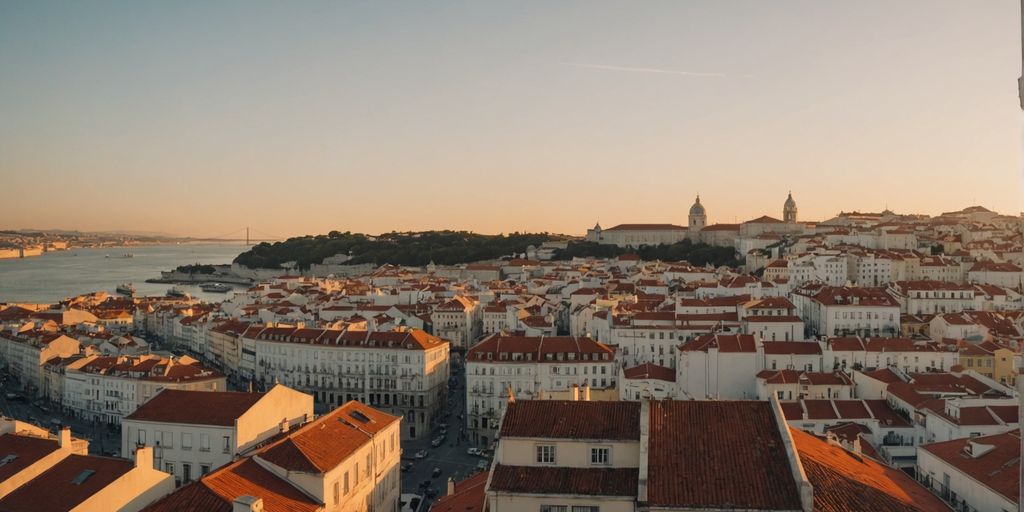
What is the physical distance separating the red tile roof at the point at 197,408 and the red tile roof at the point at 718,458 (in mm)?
12858

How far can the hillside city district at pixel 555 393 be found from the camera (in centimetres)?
1436

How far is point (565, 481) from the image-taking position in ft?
47.0

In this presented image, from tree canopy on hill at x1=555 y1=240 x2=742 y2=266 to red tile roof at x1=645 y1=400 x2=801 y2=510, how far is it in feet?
A: 302

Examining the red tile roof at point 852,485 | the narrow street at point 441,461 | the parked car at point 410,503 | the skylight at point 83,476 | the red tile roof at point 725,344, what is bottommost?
the narrow street at point 441,461

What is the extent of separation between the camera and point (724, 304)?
181 feet

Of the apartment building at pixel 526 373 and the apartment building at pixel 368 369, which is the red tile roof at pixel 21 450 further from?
the apartment building at pixel 368 369

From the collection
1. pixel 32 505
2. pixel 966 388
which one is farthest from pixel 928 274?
pixel 32 505

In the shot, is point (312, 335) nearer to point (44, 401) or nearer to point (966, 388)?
point (44, 401)

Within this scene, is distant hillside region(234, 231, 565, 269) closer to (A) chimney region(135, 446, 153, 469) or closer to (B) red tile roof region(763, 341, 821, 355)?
(B) red tile roof region(763, 341, 821, 355)

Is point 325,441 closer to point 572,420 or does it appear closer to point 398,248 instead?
point 572,420

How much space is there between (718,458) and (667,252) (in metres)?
108

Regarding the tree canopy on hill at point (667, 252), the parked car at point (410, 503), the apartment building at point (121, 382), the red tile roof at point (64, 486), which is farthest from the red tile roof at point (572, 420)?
the tree canopy on hill at point (667, 252)

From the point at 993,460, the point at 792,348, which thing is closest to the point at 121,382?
the point at 792,348

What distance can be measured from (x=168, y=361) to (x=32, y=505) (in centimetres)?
2645
